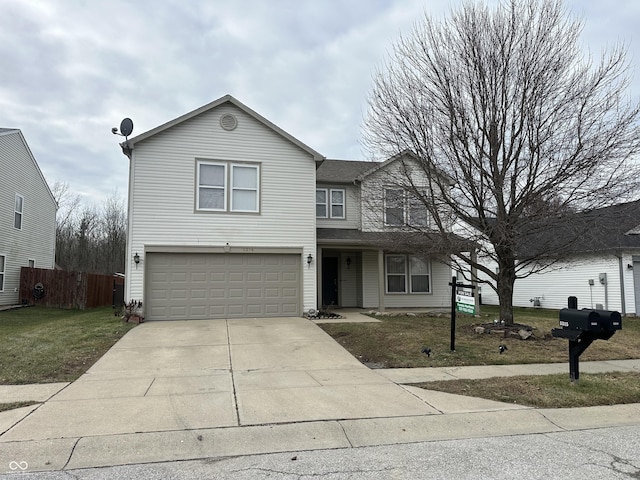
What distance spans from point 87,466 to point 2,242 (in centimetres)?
1854

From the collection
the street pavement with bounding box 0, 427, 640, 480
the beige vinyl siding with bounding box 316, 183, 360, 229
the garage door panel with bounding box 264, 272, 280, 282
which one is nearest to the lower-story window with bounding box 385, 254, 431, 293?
the beige vinyl siding with bounding box 316, 183, 360, 229

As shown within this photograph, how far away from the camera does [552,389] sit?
6.44m

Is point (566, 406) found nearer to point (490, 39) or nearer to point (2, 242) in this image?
point (490, 39)

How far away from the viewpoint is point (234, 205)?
14578 mm

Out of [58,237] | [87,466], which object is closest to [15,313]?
[87,466]

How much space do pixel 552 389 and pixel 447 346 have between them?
3350 millimetres

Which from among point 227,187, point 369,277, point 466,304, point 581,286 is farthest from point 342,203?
point 581,286

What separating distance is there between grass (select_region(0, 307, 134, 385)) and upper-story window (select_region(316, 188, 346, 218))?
814 centimetres

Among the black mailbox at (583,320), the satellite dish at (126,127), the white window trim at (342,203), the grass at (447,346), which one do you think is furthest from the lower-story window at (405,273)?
the black mailbox at (583,320)

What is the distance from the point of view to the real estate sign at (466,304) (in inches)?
360

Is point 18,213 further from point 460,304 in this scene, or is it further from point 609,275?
point 609,275

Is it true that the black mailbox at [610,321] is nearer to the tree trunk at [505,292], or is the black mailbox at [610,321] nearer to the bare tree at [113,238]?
the tree trunk at [505,292]

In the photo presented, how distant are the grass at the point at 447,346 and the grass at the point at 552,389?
4.38 ft

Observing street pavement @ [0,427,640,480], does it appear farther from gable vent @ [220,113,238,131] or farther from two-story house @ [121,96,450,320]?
gable vent @ [220,113,238,131]
